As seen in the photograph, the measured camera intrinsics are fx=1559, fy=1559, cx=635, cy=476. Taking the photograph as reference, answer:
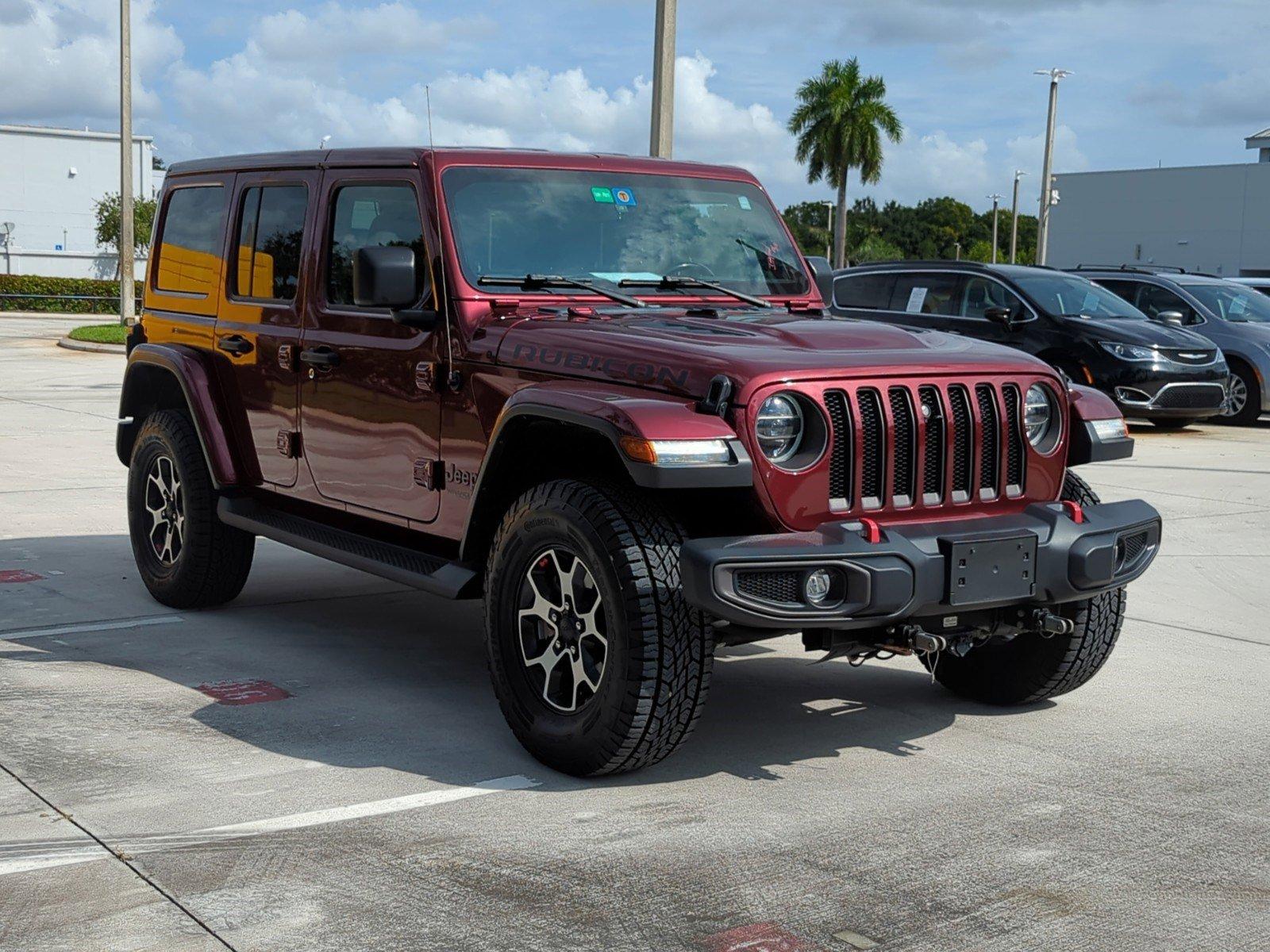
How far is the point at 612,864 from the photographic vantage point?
4012 mm

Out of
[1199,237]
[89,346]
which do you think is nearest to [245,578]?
[89,346]

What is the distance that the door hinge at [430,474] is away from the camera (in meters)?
5.44

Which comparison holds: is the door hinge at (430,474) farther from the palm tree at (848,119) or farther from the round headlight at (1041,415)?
the palm tree at (848,119)

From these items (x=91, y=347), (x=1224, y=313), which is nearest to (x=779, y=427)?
(x=1224, y=313)

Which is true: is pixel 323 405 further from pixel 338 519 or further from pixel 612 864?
pixel 612 864

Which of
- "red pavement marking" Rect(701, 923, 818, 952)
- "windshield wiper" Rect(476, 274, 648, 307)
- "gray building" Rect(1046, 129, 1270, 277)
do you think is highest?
"gray building" Rect(1046, 129, 1270, 277)

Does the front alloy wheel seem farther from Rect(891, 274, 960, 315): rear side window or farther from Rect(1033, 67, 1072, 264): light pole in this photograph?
Rect(1033, 67, 1072, 264): light pole

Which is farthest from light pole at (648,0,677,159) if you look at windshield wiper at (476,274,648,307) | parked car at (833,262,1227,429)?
windshield wiper at (476,274,648,307)

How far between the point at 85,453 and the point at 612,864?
9.56 m

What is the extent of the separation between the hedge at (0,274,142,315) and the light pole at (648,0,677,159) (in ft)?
123

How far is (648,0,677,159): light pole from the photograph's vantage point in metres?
12.4

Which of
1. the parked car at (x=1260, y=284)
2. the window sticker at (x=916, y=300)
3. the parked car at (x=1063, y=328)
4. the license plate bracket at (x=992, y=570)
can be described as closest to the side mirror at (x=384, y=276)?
the license plate bracket at (x=992, y=570)

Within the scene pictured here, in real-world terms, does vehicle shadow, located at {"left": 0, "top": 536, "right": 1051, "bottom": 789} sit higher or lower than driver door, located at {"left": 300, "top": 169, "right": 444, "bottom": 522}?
lower

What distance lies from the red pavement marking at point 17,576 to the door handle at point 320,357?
2.37 meters
